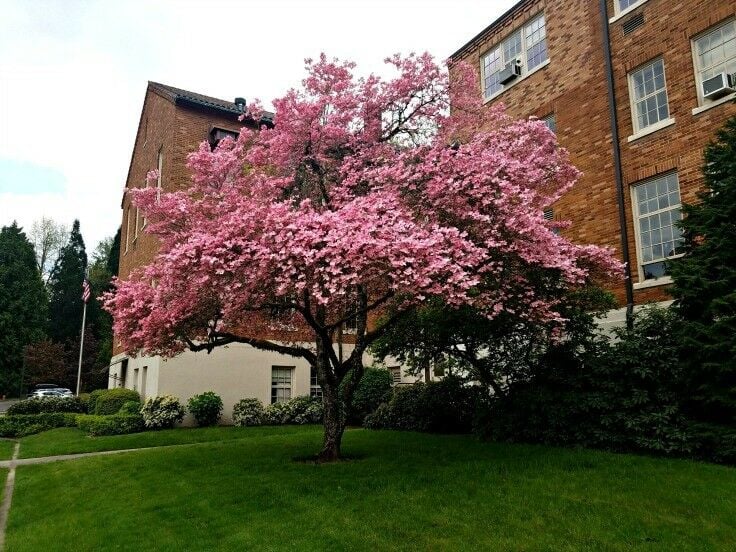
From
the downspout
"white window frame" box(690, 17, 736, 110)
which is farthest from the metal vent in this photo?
"white window frame" box(690, 17, 736, 110)

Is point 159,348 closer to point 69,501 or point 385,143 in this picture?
point 69,501

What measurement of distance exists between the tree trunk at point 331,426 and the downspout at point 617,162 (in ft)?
21.1

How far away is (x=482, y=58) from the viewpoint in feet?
62.2

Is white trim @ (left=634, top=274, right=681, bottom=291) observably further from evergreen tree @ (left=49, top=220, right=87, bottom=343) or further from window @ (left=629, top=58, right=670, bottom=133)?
evergreen tree @ (left=49, top=220, right=87, bottom=343)

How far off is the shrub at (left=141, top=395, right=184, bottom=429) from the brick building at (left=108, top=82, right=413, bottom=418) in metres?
0.69

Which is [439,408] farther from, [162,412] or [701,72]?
[162,412]

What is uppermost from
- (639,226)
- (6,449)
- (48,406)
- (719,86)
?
(719,86)

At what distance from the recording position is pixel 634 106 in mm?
13977

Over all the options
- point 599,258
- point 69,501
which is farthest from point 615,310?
point 69,501

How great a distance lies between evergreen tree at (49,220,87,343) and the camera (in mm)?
57531

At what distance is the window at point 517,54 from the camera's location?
665 inches

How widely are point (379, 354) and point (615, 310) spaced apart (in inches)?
218

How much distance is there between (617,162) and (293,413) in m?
13.2

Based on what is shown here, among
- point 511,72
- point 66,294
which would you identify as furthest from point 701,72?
point 66,294
